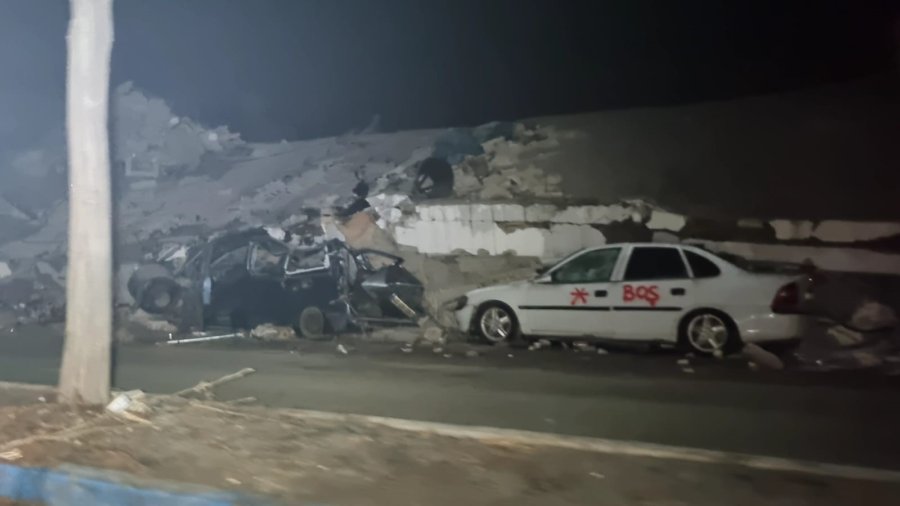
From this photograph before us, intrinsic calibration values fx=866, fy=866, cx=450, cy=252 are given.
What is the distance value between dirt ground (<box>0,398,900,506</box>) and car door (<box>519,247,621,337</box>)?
11.8 feet

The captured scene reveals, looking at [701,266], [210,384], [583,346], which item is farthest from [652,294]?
[210,384]

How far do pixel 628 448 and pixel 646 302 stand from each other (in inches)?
140

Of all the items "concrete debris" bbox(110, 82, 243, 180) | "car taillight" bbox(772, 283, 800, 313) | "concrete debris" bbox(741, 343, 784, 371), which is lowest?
"concrete debris" bbox(741, 343, 784, 371)

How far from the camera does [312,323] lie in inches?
443

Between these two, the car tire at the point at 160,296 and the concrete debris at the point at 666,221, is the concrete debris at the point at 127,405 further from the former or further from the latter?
the concrete debris at the point at 666,221

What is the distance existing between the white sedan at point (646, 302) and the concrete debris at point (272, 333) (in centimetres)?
239

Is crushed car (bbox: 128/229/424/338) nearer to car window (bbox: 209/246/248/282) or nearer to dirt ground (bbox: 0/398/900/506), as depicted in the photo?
car window (bbox: 209/246/248/282)

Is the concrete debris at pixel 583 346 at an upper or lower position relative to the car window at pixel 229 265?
lower

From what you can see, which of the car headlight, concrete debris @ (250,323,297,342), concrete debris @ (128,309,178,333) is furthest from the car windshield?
concrete debris @ (128,309,178,333)

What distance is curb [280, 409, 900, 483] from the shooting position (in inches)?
227

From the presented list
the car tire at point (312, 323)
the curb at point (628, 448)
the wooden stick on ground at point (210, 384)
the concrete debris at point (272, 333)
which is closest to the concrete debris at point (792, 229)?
the curb at point (628, 448)

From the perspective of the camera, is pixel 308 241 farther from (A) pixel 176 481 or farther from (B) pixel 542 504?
(B) pixel 542 504

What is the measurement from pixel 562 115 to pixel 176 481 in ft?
21.4

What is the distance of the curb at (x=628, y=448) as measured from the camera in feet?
18.9
